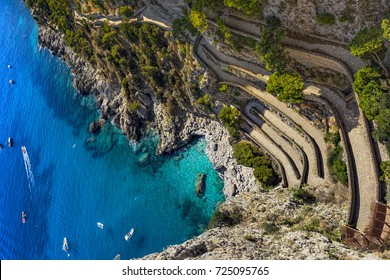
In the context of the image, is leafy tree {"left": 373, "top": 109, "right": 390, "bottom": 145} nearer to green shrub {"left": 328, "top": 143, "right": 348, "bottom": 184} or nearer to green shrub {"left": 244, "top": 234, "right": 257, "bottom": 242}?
green shrub {"left": 328, "top": 143, "right": 348, "bottom": 184}

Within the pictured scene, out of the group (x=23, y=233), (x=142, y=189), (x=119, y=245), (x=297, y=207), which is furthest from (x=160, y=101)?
(x=23, y=233)

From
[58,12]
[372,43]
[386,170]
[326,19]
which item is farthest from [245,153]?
[58,12]

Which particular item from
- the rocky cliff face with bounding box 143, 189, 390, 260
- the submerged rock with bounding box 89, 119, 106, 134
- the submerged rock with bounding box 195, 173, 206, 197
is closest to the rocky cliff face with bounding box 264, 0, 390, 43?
the rocky cliff face with bounding box 143, 189, 390, 260

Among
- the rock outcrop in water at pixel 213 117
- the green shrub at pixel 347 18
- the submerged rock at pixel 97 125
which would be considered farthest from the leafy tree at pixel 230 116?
the submerged rock at pixel 97 125

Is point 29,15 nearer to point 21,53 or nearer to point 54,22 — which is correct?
point 21,53

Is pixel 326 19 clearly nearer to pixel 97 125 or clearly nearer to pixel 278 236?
pixel 278 236
